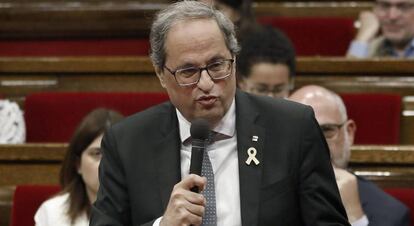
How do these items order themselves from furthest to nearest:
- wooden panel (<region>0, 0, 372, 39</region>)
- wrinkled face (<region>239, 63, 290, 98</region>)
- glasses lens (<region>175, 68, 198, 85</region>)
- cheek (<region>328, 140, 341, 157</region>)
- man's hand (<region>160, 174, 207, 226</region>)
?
wooden panel (<region>0, 0, 372, 39</region>) → wrinkled face (<region>239, 63, 290, 98</region>) → cheek (<region>328, 140, 341, 157</region>) → glasses lens (<region>175, 68, 198, 85</region>) → man's hand (<region>160, 174, 207, 226</region>)

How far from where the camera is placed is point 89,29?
1925mm

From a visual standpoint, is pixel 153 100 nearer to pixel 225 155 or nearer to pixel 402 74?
pixel 402 74

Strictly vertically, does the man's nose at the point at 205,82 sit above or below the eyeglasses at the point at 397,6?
above

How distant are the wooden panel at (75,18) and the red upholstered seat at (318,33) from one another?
0.37 feet

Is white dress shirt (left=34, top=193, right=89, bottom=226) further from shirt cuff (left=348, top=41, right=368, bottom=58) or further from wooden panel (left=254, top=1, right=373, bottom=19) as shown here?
wooden panel (left=254, top=1, right=373, bottom=19)

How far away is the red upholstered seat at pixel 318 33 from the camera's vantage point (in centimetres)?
185

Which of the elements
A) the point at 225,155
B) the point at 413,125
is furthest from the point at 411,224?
→ the point at 225,155

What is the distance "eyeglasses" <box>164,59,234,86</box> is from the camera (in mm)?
806

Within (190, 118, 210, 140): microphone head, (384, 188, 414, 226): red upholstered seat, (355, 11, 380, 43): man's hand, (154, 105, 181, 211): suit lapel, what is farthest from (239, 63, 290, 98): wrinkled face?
(190, 118, 210, 140): microphone head

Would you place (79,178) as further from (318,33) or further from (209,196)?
(318,33)

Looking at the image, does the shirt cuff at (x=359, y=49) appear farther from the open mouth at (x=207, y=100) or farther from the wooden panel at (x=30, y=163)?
the open mouth at (x=207, y=100)

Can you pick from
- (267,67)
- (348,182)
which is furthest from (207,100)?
(267,67)

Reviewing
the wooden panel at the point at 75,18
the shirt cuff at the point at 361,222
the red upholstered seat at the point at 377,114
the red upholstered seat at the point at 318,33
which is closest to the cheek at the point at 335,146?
the shirt cuff at the point at 361,222

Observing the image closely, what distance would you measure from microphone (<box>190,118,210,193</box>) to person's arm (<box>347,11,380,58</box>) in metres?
1.06
